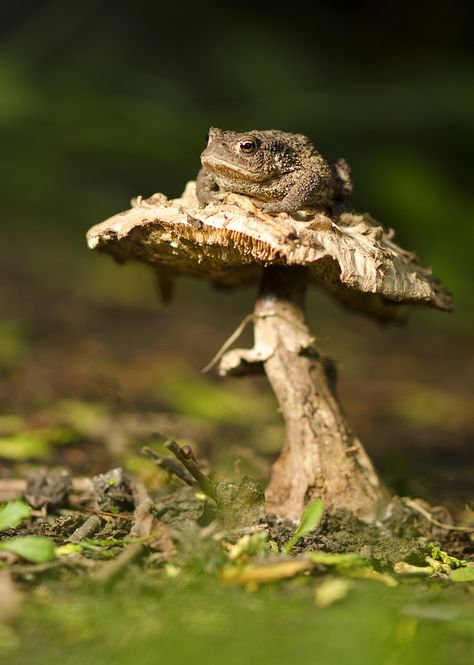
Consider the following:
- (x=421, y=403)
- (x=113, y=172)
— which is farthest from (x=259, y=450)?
(x=113, y=172)

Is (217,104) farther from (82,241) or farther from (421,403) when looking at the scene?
(421,403)

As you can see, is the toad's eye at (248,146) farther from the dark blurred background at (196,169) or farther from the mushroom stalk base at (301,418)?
the dark blurred background at (196,169)

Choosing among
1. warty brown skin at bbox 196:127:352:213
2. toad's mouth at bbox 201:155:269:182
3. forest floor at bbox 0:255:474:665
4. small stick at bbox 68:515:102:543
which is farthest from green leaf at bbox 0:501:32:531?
toad's mouth at bbox 201:155:269:182

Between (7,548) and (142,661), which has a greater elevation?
(7,548)

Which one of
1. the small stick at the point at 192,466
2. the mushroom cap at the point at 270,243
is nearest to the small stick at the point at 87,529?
the small stick at the point at 192,466

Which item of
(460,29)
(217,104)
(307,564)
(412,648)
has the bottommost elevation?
(412,648)

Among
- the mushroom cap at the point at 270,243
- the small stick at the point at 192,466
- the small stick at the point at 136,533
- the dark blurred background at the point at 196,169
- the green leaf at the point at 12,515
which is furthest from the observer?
the dark blurred background at the point at 196,169
